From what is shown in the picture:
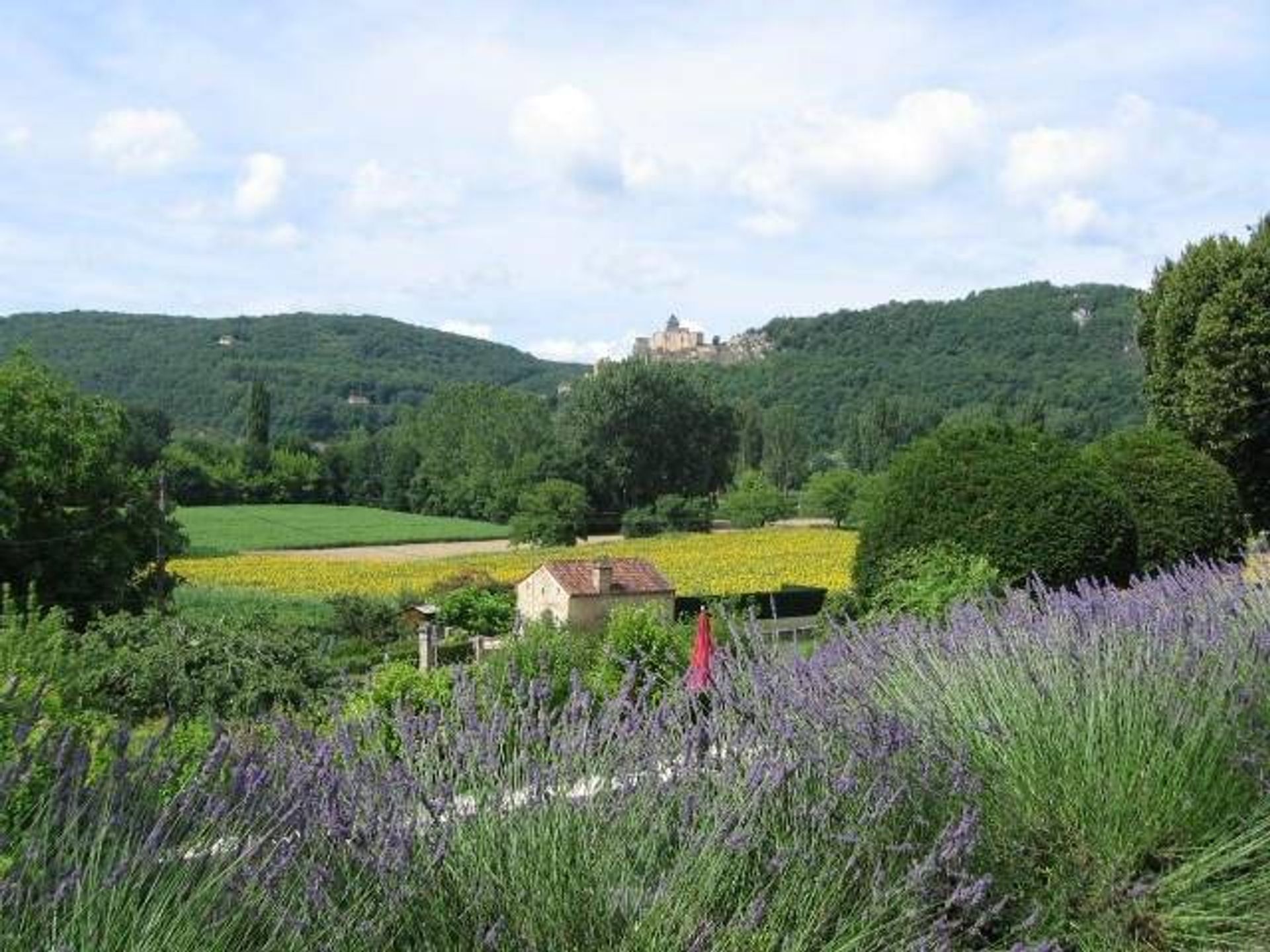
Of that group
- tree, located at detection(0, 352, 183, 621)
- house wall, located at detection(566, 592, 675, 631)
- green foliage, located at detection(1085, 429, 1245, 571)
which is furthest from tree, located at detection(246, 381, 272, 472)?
green foliage, located at detection(1085, 429, 1245, 571)

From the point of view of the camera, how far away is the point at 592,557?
32.0 m

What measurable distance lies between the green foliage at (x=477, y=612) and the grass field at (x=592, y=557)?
16.8 ft

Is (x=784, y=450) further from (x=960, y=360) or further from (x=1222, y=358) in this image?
(x=1222, y=358)

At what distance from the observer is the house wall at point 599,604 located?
17906 millimetres

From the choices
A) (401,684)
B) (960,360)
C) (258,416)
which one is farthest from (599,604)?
(960,360)

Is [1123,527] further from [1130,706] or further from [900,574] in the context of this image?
[1130,706]

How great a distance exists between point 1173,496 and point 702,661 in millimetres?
11176

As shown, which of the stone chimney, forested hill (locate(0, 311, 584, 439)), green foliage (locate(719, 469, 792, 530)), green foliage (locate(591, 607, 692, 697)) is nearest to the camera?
green foliage (locate(591, 607, 692, 697))

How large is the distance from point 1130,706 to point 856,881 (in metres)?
1.15

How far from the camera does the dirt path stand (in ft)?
150

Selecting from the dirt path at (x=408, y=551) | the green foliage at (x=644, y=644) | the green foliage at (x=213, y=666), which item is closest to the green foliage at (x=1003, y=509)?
the green foliage at (x=644, y=644)

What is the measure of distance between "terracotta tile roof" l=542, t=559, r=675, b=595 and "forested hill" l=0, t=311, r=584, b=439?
302 feet

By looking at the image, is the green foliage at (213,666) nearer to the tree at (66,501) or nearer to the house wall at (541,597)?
the house wall at (541,597)

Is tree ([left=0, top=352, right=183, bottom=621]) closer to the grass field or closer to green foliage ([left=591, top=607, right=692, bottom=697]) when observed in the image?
the grass field
